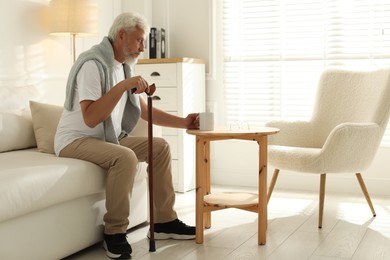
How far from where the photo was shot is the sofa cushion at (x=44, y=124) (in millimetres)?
3102

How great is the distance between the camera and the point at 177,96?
14.0 feet

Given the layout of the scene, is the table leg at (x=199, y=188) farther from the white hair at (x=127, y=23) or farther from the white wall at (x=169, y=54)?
the white wall at (x=169, y=54)

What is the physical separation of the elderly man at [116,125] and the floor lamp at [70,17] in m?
0.80

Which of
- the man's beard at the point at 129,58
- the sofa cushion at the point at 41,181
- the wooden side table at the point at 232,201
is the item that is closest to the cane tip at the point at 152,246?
the wooden side table at the point at 232,201

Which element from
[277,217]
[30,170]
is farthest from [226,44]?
[30,170]

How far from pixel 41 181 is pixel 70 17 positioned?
1574 mm

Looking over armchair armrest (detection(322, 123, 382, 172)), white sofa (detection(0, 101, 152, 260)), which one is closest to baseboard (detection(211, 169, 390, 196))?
armchair armrest (detection(322, 123, 382, 172))

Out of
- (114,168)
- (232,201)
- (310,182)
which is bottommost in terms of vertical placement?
(310,182)

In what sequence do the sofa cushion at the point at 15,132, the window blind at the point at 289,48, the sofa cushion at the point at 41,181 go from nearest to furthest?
the sofa cushion at the point at 41,181, the sofa cushion at the point at 15,132, the window blind at the point at 289,48

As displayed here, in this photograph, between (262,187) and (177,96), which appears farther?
(177,96)

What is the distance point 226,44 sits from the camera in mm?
4660

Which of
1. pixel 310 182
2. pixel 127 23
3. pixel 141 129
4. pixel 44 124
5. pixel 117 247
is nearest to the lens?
pixel 117 247

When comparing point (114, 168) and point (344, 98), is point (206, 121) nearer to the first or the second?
point (114, 168)

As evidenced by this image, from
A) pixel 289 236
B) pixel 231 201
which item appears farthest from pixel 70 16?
pixel 289 236
